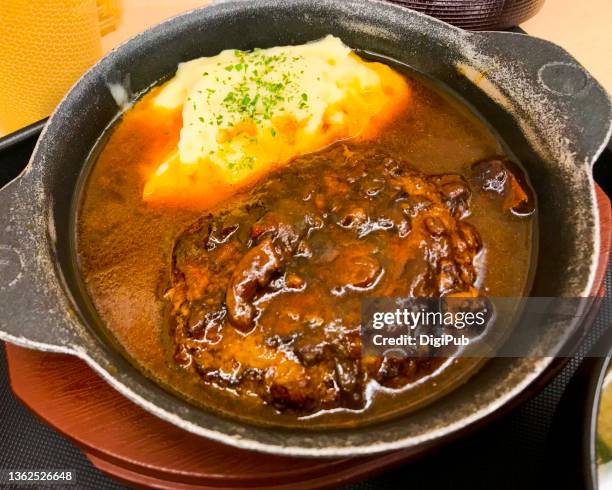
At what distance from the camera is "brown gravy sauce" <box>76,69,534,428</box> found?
6.11ft

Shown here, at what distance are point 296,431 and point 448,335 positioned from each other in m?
0.62

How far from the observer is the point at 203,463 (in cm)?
171

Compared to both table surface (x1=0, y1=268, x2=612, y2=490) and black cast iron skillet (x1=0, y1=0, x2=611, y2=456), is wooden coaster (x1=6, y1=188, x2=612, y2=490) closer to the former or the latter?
black cast iron skillet (x1=0, y1=0, x2=611, y2=456)

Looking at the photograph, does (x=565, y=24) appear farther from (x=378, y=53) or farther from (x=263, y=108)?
(x=263, y=108)

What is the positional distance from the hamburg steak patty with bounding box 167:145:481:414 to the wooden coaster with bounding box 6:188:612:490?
0.62 ft

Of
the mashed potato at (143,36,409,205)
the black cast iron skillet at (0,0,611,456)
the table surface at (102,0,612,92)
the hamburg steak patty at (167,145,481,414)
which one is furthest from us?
the table surface at (102,0,612,92)

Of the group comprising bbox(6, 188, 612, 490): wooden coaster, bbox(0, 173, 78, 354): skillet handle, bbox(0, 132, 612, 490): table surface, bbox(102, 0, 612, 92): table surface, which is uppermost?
bbox(102, 0, 612, 92): table surface

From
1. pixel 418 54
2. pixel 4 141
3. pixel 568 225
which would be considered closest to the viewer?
pixel 568 225

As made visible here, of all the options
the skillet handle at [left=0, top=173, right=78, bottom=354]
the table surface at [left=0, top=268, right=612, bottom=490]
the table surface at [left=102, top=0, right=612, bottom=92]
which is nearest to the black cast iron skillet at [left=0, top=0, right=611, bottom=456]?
the skillet handle at [left=0, top=173, right=78, bottom=354]

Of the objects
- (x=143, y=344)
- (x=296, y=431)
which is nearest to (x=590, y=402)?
(x=296, y=431)

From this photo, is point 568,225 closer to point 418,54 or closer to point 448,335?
point 448,335

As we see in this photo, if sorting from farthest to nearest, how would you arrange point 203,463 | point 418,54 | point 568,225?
point 418,54
point 568,225
point 203,463

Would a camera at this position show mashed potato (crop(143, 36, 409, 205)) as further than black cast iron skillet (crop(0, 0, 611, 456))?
Yes

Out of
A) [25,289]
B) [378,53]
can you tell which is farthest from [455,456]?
[378,53]
